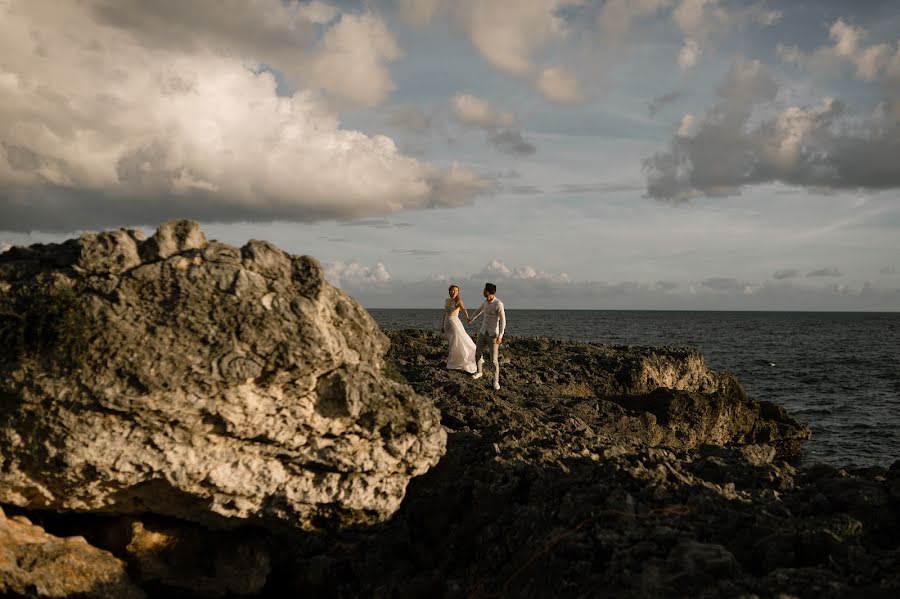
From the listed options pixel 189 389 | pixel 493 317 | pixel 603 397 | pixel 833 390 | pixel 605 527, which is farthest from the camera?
pixel 833 390

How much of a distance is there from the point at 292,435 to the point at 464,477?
3605 mm

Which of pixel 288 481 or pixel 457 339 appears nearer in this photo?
pixel 288 481

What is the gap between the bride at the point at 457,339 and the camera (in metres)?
18.5

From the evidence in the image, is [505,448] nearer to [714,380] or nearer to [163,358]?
[163,358]

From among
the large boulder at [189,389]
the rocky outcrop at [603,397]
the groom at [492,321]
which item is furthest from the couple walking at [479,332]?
the large boulder at [189,389]

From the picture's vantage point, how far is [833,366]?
1989 inches

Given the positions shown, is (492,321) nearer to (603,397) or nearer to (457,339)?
(457,339)

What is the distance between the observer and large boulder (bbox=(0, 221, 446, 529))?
24.6 ft

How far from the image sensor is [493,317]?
17797 mm

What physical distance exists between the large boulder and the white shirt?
8505 mm

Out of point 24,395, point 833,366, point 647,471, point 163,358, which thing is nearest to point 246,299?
point 163,358

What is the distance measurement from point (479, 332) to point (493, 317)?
1147 mm

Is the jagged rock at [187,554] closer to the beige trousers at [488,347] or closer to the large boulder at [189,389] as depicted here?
the large boulder at [189,389]

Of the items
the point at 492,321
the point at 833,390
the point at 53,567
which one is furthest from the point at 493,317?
the point at 833,390
